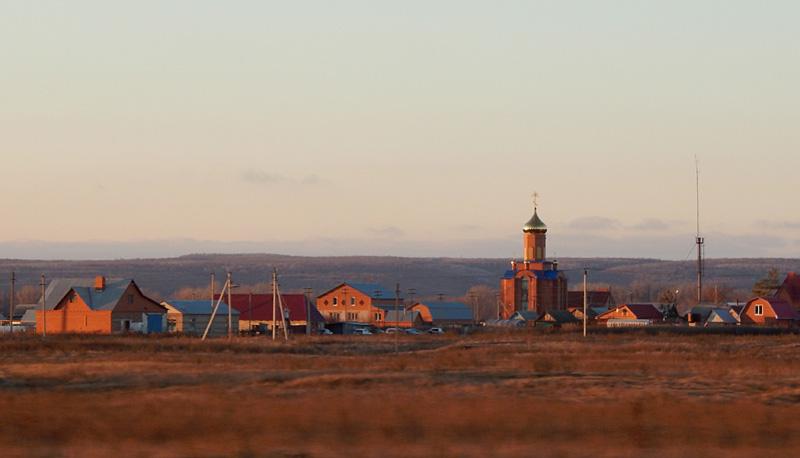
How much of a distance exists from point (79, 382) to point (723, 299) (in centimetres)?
13870

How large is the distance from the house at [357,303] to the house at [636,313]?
21.5 meters

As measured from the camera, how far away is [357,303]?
124688 mm

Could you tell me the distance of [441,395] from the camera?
24156 millimetres

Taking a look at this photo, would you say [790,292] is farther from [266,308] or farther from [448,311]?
[266,308]

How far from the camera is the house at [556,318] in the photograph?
4284 inches

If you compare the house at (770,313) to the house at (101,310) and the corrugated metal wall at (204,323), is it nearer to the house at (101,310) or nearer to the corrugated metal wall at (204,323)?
the corrugated metal wall at (204,323)

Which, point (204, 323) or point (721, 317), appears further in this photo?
point (721, 317)

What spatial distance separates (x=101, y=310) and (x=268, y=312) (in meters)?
17.9

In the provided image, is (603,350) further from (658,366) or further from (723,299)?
(723,299)

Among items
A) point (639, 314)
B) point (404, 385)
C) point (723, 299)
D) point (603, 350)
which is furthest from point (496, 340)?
point (723, 299)

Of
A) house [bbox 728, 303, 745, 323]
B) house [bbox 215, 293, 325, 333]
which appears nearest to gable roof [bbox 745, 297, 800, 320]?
house [bbox 728, 303, 745, 323]

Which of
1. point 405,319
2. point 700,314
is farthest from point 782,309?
point 405,319

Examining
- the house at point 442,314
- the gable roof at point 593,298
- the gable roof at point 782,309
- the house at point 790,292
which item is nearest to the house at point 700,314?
the gable roof at point 782,309

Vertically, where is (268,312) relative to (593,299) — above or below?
below
